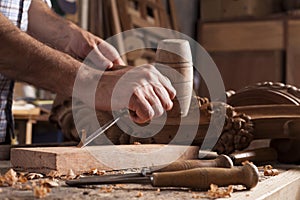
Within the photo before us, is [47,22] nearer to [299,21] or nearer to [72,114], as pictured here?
[72,114]

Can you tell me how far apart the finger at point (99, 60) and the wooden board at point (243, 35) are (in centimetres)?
360

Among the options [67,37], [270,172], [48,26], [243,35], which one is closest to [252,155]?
[270,172]

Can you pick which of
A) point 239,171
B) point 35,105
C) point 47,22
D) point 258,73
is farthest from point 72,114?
point 258,73

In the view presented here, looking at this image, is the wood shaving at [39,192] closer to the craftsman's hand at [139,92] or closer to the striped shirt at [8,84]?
the craftsman's hand at [139,92]

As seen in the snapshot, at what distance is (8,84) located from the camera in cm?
176

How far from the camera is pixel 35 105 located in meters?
3.10

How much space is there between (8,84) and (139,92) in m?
0.68

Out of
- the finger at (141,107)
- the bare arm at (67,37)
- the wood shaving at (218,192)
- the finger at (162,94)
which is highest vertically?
the bare arm at (67,37)

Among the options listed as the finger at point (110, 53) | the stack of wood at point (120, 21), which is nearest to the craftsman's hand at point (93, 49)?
A: the finger at point (110, 53)

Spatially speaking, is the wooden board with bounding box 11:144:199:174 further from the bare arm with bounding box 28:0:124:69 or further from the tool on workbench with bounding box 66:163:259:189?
the bare arm with bounding box 28:0:124:69

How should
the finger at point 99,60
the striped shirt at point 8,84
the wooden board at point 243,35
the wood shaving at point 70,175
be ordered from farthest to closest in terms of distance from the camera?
the wooden board at point 243,35
the striped shirt at point 8,84
the finger at point 99,60
the wood shaving at point 70,175

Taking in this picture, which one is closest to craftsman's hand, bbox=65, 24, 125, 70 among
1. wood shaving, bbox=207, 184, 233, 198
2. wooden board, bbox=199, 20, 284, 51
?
wood shaving, bbox=207, 184, 233, 198

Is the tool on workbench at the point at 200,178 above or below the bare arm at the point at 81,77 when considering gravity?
below

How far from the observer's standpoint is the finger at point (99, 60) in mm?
1477
